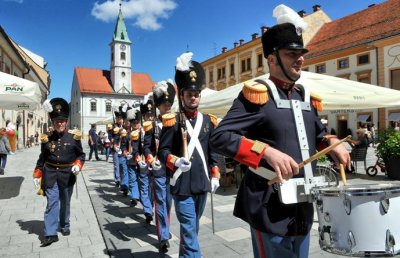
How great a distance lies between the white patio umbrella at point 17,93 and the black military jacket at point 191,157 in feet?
15.4

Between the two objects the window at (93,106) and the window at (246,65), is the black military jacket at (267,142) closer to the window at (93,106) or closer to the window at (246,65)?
the window at (246,65)

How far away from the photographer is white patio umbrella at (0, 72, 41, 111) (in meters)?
7.01

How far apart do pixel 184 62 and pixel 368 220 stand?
279 centimetres

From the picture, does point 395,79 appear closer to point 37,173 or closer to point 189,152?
point 189,152

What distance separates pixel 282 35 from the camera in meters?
2.08

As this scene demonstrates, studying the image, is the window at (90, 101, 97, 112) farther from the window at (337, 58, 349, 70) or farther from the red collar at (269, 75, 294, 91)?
the red collar at (269, 75, 294, 91)

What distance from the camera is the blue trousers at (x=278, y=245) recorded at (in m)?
2.01

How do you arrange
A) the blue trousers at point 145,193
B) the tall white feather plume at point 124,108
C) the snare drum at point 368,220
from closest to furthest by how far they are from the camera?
1. the snare drum at point 368,220
2. the blue trousers at point 145,193
3. the tall white feather plume at point 124,108

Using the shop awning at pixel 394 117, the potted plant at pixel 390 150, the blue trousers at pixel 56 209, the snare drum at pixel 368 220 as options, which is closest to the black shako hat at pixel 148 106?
the blue trousers at pixel 56 209

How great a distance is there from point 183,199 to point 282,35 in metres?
2.07

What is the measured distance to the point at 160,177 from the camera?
4.93 metres

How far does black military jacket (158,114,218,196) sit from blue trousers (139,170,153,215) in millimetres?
2479

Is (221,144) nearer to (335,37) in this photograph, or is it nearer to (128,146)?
(128,146)

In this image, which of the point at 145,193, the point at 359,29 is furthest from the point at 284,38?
the point at 359,29
